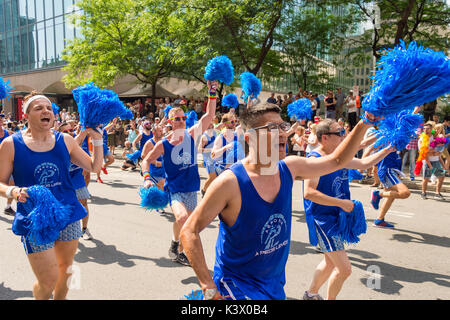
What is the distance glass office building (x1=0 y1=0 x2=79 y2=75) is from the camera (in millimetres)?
35281

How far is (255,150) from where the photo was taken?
226 centimetres

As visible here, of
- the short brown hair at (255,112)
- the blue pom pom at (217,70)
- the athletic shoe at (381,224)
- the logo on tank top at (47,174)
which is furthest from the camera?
the athletic shoe at (381,224)

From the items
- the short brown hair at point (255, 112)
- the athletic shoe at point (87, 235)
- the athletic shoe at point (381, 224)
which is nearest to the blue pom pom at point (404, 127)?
the short brown hair at point (255, 112)

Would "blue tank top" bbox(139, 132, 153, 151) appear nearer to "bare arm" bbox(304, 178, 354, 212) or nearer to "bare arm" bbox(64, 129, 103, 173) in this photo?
"bare arm" bbox(64, 129, 103, 173)

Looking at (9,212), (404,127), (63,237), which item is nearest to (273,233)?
(63,237)

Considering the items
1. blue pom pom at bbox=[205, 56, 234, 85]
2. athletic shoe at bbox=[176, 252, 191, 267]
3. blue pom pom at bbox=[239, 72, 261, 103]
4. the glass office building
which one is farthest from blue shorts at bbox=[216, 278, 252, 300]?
the glass office building

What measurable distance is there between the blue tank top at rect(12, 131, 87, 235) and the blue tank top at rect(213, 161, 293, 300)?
64.3 inches

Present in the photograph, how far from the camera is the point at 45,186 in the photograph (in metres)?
3.24

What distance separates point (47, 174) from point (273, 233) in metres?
2.06

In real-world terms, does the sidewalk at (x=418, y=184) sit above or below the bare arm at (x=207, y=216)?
below

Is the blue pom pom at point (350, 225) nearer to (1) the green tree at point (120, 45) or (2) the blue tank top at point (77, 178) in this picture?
(2) the blue tank top at point (77, 178)

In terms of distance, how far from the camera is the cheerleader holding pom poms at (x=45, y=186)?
2943 millimetres

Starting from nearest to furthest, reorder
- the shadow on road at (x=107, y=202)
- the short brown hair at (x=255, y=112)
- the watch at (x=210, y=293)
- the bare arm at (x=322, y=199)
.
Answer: the watch at (x=210, y=293) → the short brown hair at (x=255, y=112) → the bare arm at (x=322, y=199) → the shadow on road at (x=107, y=202)

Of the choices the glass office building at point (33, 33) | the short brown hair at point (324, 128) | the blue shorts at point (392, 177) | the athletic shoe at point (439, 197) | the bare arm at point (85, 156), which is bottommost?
the athletic shoe at point (439, 197)
